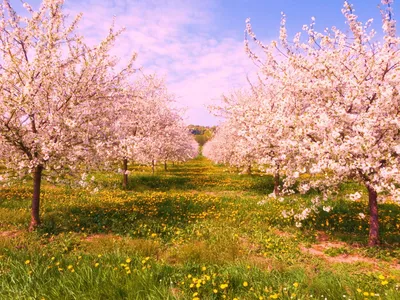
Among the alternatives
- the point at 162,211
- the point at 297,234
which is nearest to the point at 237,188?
the point at 162,211

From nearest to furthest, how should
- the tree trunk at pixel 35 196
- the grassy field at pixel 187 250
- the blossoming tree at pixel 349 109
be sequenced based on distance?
the grassy field at pixel 187 250, the blossoming tree at pixel 349 109, the tree trunk at pixel 35 196

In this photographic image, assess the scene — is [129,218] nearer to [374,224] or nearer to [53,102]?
[53,102]

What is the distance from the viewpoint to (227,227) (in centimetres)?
984

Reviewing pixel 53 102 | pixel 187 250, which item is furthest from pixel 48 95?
pixel 187 250

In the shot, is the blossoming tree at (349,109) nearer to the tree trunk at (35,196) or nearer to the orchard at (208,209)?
the orchard at (208,209)

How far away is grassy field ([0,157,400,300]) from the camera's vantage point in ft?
14.9

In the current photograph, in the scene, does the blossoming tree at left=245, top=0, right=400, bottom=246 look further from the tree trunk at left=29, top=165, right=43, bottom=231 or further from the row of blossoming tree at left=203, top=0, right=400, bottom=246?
the tree trunk at left=29, top=165, right=43, bottom=231

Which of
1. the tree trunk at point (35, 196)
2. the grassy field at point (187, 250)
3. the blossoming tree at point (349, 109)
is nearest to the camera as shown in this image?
the grassy field at point (187, 250)

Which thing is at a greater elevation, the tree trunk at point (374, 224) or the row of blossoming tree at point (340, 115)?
the row of blossoming tree at point (340, 115)

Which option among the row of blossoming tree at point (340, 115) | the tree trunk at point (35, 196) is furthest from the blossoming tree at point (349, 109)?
the tree trunk at point (35, 196)

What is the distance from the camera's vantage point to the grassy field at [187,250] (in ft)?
14.9

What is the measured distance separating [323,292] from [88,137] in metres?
7.71

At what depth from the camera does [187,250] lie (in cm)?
736

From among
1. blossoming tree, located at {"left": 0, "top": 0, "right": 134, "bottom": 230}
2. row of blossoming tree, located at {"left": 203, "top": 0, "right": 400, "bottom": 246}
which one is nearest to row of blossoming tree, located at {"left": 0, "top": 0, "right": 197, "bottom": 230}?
blossoming tree, located at {"left": 0, "top": 0, "right": 134, "bottom": 230}
